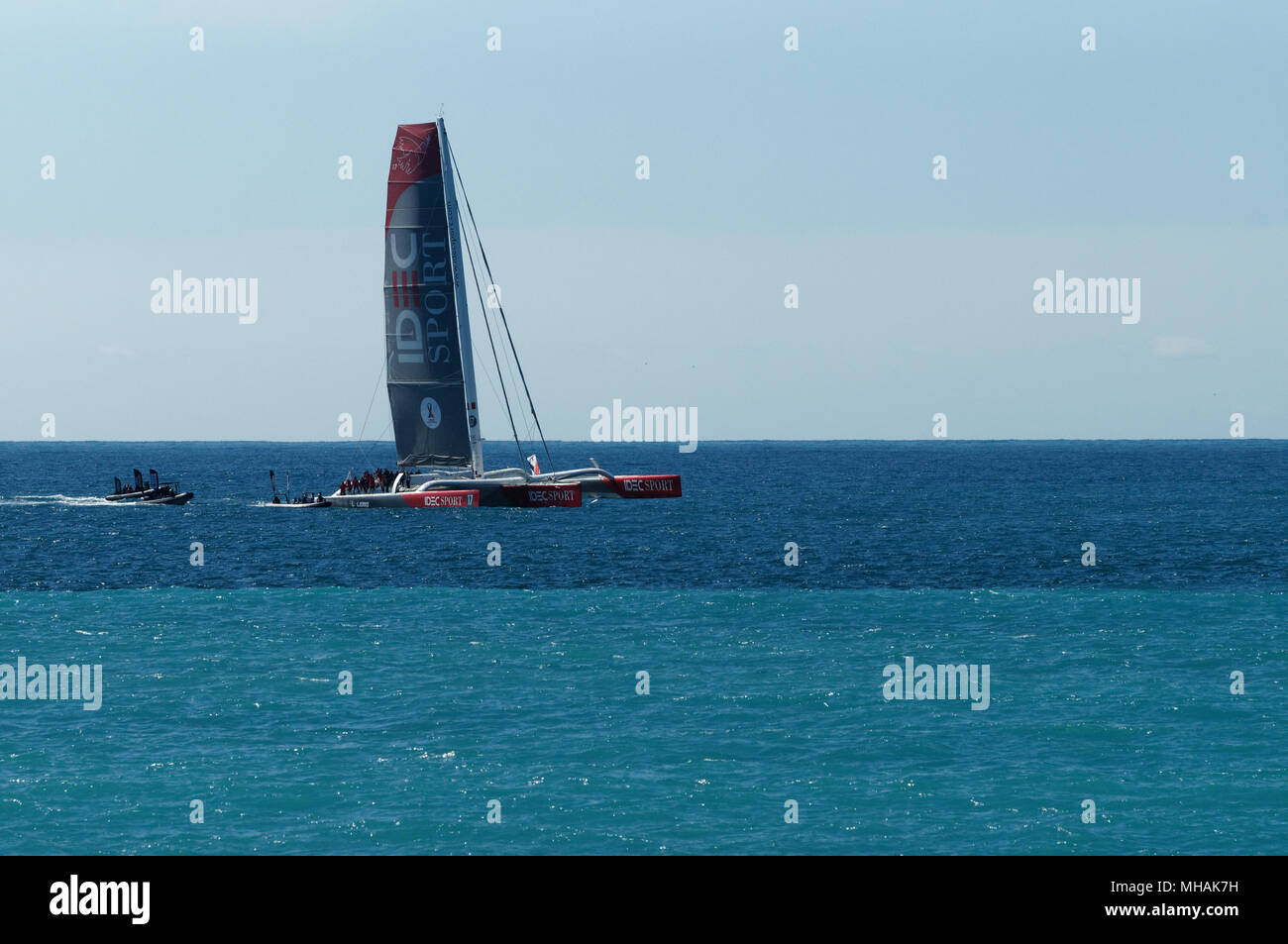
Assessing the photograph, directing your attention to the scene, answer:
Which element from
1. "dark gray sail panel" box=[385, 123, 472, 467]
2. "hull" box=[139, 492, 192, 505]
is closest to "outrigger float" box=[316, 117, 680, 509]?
"dark gray sail panel" box=[385, 123, 472, 467]

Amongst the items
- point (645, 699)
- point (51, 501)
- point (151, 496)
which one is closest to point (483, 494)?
point (151, 496)

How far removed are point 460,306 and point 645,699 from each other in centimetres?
5275

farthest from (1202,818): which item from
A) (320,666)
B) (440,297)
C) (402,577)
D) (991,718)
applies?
(440,297)

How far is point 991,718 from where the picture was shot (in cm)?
3128

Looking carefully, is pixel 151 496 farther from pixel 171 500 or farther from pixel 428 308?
pixel 428 308

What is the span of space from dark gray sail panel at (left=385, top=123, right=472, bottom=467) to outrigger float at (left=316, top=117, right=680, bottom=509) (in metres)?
0.06

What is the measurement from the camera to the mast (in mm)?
81188

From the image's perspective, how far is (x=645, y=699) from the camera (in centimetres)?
3331

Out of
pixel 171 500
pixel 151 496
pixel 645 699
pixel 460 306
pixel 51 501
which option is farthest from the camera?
pixel 51 501

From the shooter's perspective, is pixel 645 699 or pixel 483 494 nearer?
pixel 645 699

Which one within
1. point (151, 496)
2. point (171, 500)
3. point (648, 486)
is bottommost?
point (171, 500)

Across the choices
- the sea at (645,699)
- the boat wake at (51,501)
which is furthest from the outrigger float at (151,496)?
the sea at (645,699)

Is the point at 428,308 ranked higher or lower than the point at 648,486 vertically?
higher
